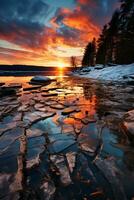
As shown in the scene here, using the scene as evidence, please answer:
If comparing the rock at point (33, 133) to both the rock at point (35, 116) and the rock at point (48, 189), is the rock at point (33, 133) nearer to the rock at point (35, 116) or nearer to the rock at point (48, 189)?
the rock at point (35, 116)

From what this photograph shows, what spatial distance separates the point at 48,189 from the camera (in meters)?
2.38

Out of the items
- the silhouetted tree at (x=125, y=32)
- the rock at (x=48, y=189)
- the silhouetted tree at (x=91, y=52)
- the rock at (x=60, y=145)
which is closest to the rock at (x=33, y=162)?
the rock at (x=60, y=145)

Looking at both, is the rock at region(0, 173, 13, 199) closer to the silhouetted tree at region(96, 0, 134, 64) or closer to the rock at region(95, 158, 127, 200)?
the rock at region(95, 158, 127, 200)

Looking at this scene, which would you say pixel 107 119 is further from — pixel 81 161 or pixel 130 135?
pixel 81 161

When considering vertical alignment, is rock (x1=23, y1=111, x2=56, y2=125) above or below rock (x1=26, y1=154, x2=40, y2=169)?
below

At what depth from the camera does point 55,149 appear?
3.59 m

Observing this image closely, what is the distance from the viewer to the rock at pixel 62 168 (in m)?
2.55

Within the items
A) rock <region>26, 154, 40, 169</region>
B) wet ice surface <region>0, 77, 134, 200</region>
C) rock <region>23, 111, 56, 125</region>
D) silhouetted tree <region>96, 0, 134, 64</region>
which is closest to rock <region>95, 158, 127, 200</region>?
wet ice surface <region>0, 77, 134, 200</region>

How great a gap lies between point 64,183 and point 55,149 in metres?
1.13

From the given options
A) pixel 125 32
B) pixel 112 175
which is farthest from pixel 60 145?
pixel 125 32

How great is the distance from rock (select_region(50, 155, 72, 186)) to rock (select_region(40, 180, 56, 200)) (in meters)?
0.19

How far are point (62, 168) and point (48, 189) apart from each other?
0.55m

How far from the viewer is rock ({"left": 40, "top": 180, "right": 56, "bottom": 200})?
7.36 feet

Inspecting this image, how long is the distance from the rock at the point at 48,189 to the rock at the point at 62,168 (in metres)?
0.19
